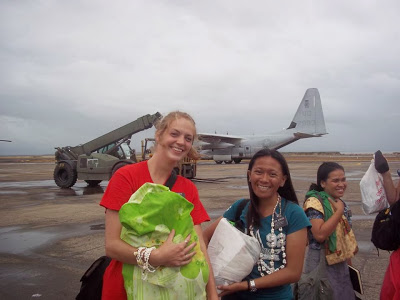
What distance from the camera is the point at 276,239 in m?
2.13

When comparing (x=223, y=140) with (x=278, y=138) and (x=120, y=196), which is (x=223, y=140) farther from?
(x=120, y=196)

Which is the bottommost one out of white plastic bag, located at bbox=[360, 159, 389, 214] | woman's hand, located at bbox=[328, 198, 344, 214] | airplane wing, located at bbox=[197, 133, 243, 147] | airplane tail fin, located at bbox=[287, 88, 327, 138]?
woman's hand, located at bbox=[328, 198, 344, 214]

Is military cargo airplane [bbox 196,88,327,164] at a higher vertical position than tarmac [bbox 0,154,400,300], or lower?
higher

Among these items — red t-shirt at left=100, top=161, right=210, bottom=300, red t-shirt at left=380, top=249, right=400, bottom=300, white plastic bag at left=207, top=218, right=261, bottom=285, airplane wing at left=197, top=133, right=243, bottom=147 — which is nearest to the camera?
red t-shirt at left=100, top=161, right=210, bottom=300

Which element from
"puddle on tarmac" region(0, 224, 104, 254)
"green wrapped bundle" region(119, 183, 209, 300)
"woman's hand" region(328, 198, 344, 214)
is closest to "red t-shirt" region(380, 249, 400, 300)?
"woman's hand" region(328, 198, 344, 214)

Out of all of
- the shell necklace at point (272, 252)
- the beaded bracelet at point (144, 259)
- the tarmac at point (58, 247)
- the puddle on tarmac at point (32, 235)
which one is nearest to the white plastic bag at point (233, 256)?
the shell necklace at point (272, 252)

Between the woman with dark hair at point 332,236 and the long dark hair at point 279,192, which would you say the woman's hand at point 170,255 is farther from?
the woman with dark hair at point 332,236

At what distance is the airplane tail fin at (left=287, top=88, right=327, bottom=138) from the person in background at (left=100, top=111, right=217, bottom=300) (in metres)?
35.4

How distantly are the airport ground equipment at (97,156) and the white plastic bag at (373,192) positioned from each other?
1239 cm

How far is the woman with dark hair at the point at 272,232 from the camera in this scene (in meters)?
2.08

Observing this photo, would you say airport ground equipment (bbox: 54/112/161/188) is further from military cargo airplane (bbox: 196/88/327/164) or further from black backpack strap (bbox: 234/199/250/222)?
military cargo airplane (bbox: 196/88/327/164)

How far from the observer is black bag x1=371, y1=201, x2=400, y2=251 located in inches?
88.0

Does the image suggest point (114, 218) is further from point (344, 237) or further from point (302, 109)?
point (302, 109)

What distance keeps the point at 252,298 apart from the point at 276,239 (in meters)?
0.39
